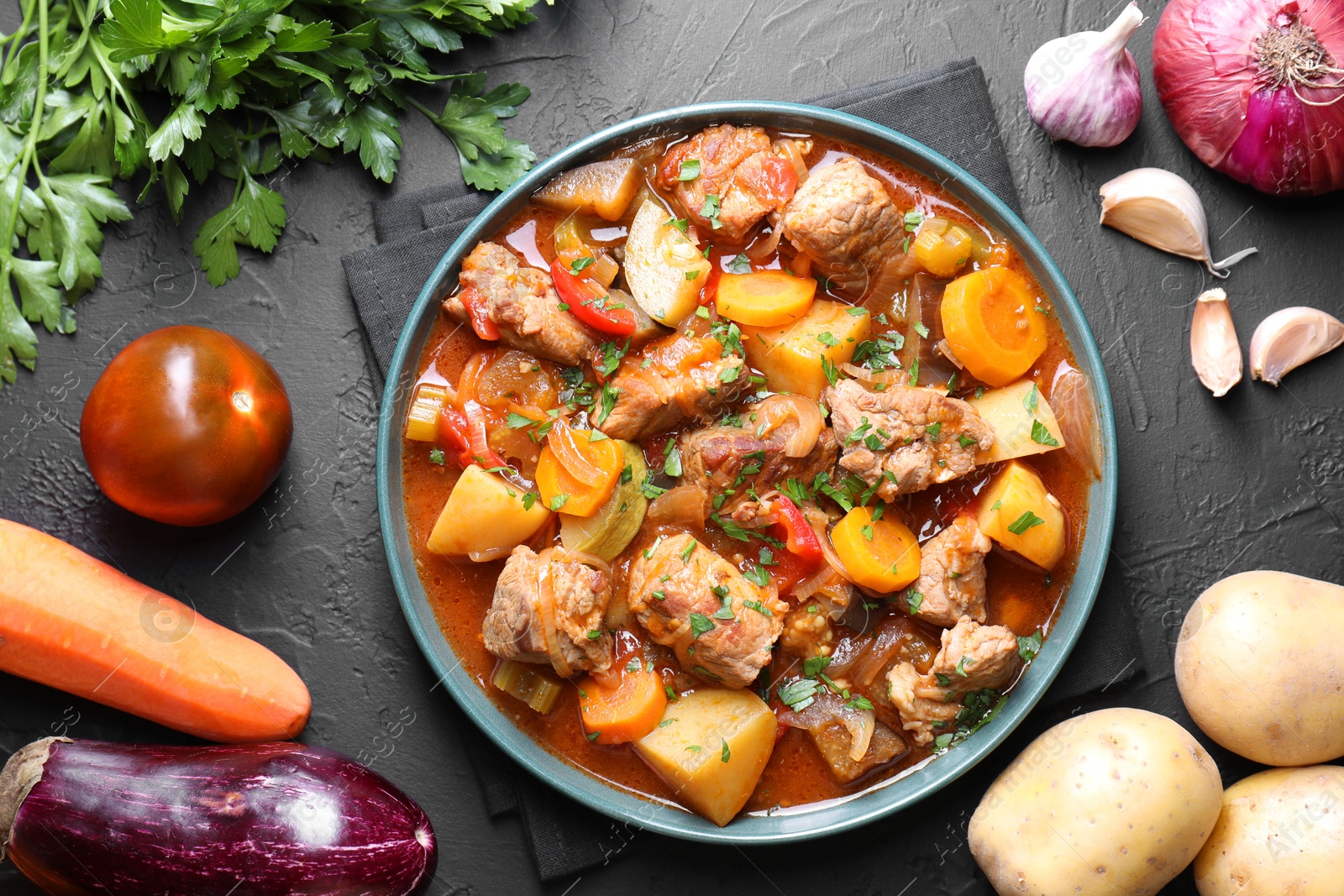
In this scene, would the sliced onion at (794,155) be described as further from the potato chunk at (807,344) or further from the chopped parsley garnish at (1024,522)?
the chopped parsley garnish at (1024,522)

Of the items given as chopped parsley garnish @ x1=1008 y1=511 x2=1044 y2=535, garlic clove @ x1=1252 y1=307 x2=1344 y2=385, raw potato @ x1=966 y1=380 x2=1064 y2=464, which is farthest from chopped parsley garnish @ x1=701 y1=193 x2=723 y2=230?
garlic clove @ x1=1252 y1=307 x2=1344 y2=385

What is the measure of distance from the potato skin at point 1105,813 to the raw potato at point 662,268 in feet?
7.56

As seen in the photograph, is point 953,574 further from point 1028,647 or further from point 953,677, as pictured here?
point 1028,647

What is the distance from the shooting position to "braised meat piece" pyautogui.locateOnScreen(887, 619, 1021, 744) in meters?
3.39

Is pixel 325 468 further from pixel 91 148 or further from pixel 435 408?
pixel 91 148

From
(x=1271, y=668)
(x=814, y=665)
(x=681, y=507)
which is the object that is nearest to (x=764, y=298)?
(x=681, y=507)

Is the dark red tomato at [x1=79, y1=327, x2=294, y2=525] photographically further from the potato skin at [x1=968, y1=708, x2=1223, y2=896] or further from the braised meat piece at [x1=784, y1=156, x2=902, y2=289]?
the potato skin at [x1=968, y1=708, x2=1223, y2=896]

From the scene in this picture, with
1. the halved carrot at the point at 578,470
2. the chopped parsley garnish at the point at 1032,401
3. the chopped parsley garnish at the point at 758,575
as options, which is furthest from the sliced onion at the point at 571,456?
the chopped parsley garnish at the point at 1032,401

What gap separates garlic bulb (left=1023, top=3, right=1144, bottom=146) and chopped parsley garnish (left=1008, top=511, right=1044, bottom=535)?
174 centimetres

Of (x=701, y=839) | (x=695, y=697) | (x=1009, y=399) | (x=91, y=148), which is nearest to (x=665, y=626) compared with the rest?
(x=695, y=697)

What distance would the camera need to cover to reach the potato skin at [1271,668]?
11.7 feet

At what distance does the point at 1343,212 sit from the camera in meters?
4.09

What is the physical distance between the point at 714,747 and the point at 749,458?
43.6 inches

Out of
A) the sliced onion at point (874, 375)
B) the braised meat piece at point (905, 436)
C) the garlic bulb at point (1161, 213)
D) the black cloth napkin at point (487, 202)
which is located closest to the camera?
the braised meat piece at point (905, 436)
